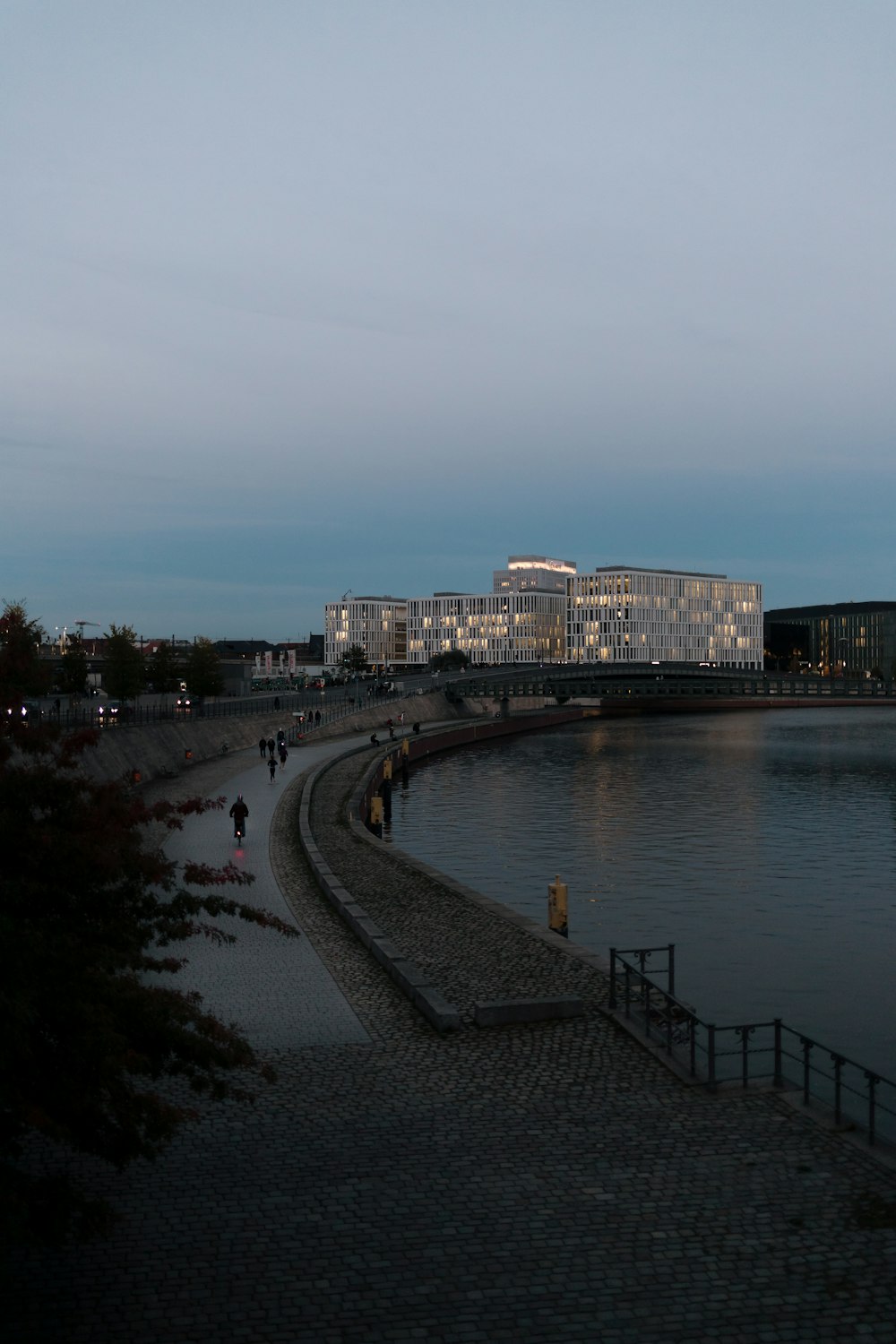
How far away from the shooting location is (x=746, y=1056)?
15.6 meters

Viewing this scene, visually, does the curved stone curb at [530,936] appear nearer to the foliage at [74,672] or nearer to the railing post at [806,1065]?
the railing post at [806,1065]

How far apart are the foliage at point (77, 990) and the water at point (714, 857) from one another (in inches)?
518

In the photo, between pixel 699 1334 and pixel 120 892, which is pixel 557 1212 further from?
pixel 120 892

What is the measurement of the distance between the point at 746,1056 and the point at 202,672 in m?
86.1

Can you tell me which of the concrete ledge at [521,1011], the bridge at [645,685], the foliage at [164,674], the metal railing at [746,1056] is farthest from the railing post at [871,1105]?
the bridge at [645,685]

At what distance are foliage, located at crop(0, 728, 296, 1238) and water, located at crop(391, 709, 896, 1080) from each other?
13.2 metres

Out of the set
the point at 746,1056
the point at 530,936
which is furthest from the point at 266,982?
the point at 746,1056

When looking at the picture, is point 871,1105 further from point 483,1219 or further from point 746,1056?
point 483,1219

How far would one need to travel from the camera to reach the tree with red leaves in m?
8.36

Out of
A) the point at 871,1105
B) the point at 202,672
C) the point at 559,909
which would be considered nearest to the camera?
the point at 871,1105

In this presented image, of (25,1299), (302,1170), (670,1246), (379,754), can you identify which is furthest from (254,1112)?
Answer: (379,754)

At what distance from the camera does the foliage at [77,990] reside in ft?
27.4

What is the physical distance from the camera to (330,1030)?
16.5 metres

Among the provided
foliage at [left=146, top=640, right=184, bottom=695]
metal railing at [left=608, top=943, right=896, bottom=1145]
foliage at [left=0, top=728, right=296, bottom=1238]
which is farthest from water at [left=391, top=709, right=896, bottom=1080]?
foliage at [left=146, top=640, right=184, bottom=695]
